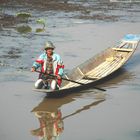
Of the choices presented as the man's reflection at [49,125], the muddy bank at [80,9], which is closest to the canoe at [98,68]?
the man's reflection at [49,125]

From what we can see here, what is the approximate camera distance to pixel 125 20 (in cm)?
2731

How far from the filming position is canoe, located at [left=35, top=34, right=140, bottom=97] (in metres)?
11.2

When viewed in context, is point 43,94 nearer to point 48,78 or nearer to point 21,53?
point 48,78

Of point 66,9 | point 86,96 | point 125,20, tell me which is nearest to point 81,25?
point 125,20

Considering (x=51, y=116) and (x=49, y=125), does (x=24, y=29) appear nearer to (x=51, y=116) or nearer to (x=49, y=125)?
(x=51, y=116)

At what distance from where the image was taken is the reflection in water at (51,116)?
28.4 feet

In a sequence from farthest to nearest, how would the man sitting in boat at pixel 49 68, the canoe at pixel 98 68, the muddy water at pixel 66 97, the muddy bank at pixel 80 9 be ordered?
1. the muddy bank at pixel 80 9
2. the canoe at pixel 98 68
3. the man sitting in boat at pixel 49 68
4. the muddy water at pixel 66 97

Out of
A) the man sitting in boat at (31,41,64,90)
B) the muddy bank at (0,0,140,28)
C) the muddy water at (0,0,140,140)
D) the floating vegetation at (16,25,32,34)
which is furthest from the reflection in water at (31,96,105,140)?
the muddy bank at (0,0,140,28)

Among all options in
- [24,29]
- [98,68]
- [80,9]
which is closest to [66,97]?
[98,68]

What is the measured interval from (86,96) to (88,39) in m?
8.59

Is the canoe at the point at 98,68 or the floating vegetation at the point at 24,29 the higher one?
the floating vegetation at the point at 24,29

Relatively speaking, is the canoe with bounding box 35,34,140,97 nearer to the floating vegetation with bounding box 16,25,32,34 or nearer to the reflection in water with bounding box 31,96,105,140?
the reflection in water with bounding box 31,96,105,140

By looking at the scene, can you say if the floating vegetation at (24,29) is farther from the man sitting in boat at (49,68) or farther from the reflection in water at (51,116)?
the reflection in water at (51,116)

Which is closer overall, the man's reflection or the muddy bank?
the man's reflection
